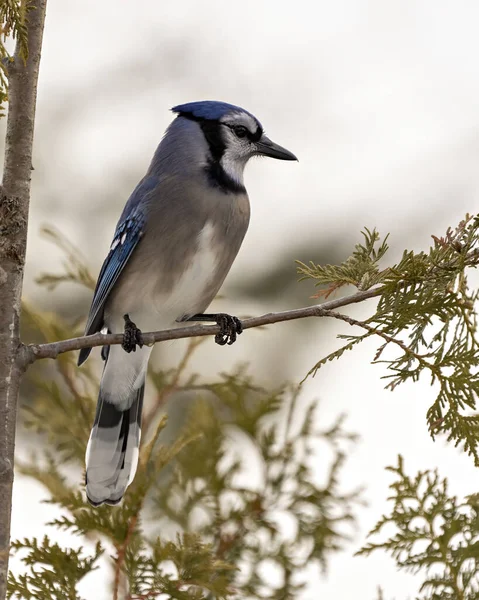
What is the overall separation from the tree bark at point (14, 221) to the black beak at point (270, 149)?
1.08 m

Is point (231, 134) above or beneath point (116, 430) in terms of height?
above

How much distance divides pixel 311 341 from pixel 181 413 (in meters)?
0.92

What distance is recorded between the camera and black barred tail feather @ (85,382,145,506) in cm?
211

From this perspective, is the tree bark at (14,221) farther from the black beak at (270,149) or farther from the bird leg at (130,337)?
the black beak at (270,149)

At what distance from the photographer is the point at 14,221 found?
1604 millimetres

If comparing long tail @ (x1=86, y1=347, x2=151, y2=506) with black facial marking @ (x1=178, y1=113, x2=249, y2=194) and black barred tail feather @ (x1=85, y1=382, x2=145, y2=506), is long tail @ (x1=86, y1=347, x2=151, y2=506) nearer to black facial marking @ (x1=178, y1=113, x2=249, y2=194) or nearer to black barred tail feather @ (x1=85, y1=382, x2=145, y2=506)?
black barred tail feather @ (x1=85, y1=382, x2=145, y2=506)

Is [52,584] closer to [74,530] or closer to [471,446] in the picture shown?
[74,530]

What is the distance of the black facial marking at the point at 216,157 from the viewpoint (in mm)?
2467

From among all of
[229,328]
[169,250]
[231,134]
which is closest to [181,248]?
[169,250]

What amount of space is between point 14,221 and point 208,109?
1190 mm

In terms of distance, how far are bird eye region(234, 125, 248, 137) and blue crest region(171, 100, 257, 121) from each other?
2.2 inches

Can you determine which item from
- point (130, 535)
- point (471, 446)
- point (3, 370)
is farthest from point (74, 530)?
point (471, 446)

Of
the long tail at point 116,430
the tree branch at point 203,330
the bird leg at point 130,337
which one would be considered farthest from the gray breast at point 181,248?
the tree branch at point 203,330

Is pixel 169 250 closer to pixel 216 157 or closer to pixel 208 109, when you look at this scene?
pixel 216 157
